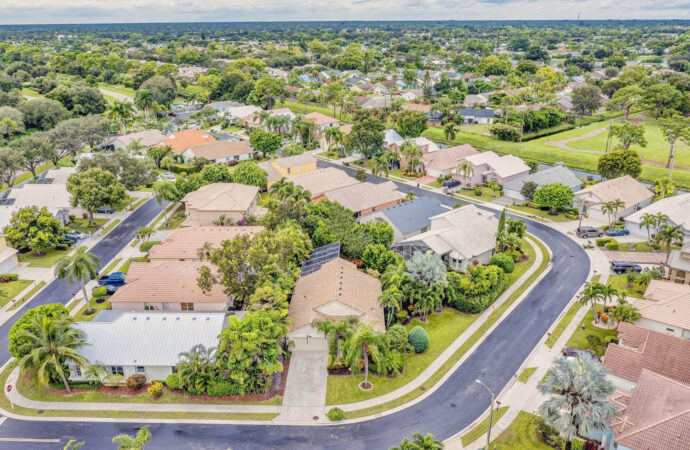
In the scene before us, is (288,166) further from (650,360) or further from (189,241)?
(650,360)

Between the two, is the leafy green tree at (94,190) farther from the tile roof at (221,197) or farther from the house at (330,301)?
the house at (330,301)

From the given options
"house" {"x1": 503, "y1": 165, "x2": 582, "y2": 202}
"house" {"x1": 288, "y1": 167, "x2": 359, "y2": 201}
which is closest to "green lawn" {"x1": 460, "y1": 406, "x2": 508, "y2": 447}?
"house" {"x1": 288, "y1": 167, "x2": 359, "y2": 201}

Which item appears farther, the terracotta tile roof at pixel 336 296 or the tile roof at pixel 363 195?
the tile roof at pixel 363 195

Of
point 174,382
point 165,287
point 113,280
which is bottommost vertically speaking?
point 174,382

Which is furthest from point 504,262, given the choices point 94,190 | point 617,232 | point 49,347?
point 94,190

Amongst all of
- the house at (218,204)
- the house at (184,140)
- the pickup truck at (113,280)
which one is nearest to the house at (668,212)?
the house at (218,204)

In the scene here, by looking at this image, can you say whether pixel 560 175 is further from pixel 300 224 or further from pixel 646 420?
pixel 646 420
